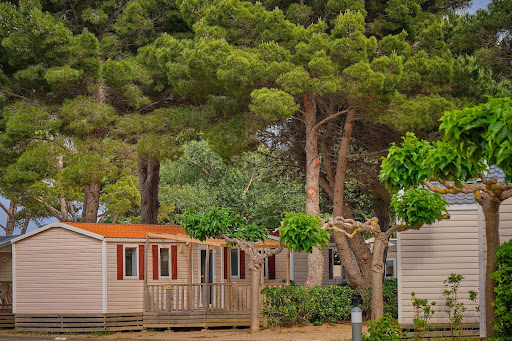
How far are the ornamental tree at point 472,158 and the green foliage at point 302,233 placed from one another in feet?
16.1

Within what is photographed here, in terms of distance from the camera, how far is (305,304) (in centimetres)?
2089

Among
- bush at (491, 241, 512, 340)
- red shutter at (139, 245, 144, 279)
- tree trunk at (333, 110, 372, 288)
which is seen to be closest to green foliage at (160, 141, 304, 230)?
tree trunk at (333, 110, 372, 288)

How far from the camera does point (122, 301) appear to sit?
21.2 meters

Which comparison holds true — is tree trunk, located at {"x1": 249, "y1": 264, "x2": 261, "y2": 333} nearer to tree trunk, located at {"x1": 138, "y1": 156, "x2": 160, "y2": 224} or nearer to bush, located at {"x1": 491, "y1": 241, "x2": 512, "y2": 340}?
bush, located at {"x1": 491, "y1": 241, "x2": 512, "y2": 340}

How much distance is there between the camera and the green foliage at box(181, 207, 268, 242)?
64.9ft

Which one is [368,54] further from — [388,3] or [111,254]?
[111,254]

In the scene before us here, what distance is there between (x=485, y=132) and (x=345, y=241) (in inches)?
638

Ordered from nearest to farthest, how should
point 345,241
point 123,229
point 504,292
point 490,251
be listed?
1. point 504,292
2. point 490,251
3. point 123,229
4. point 345,241

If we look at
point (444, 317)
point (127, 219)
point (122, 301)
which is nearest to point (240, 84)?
point (122, 301)

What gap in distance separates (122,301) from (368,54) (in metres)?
9.38

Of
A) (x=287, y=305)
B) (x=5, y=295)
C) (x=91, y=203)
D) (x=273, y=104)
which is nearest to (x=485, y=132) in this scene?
(x=273, y=104)

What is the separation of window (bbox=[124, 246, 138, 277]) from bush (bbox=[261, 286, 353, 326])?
360 centimetres

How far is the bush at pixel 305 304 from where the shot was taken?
68.1 ft

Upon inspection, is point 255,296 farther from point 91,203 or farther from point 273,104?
point 91,203
